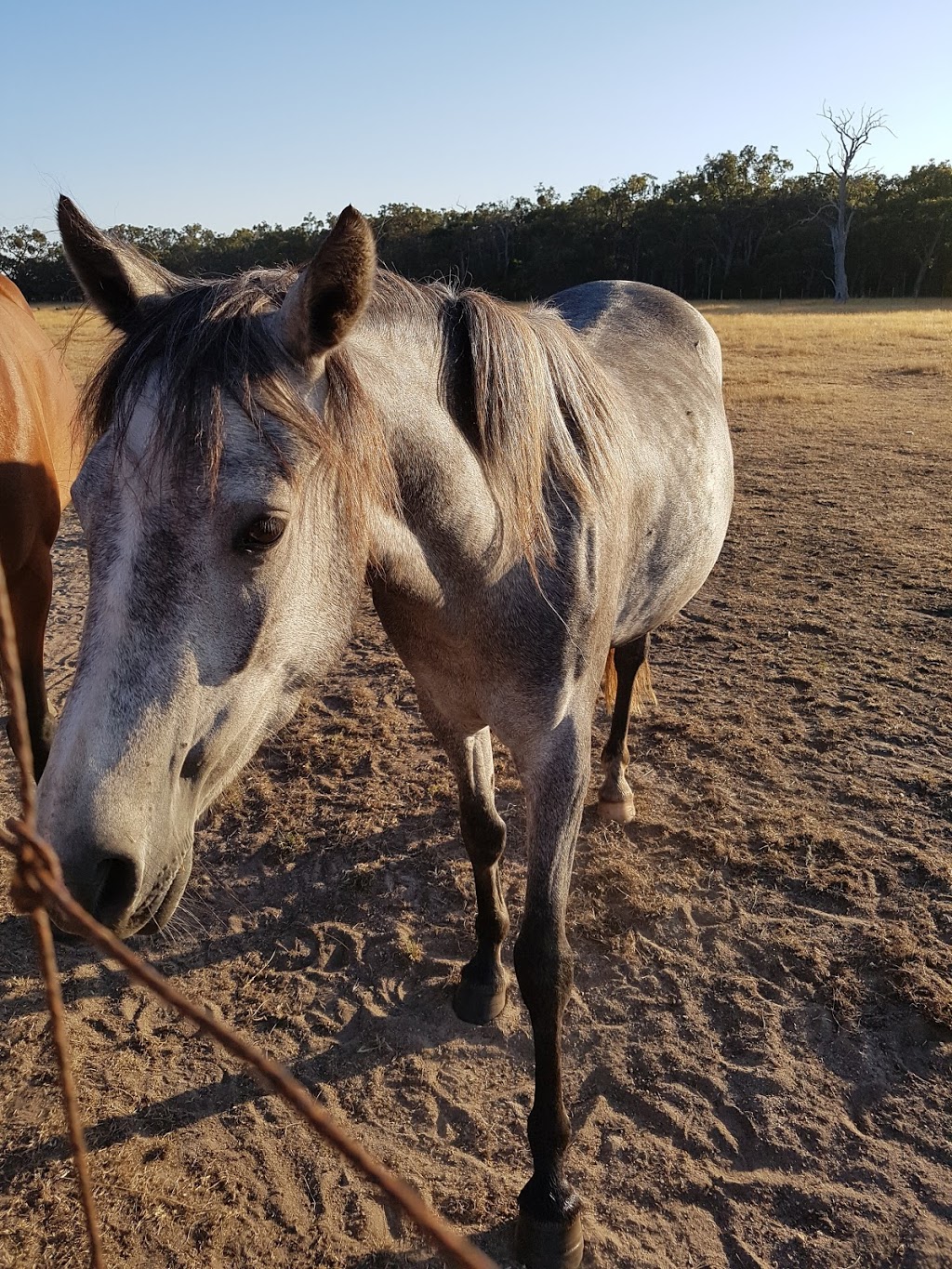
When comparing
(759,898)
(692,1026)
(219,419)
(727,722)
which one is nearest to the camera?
(219,419)

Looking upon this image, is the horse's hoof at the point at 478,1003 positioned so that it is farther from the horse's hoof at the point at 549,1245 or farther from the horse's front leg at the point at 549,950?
the horse's hoof at the point at 549,1245

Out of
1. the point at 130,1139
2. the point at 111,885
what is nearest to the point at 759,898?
the point at 130,1139

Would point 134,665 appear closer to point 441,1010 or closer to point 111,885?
point 111,885

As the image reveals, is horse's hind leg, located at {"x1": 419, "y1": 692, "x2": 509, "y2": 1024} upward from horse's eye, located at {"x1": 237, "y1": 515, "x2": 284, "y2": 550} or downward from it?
downward

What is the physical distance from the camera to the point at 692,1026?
2672 millimetres

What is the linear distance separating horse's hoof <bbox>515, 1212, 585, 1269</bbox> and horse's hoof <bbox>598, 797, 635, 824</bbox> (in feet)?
5.83

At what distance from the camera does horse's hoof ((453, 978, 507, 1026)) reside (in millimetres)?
2734

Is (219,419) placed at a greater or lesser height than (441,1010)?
greater

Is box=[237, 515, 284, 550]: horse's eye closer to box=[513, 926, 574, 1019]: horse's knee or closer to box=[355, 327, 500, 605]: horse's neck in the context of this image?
box=[355, 327, 500, 605]: horse's neck

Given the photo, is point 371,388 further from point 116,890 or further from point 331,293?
point 116,890

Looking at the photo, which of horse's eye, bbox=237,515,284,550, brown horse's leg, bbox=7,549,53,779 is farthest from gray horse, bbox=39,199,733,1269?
brown horse's leg, bbox=7,549,53,779

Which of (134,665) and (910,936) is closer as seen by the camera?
(134,665)

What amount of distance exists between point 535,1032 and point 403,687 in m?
2.76

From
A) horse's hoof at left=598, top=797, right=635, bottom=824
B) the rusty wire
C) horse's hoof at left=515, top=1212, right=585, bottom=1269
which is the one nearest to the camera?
the rusty wire
